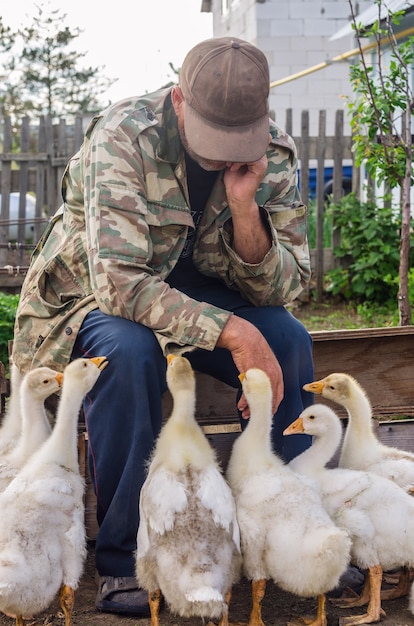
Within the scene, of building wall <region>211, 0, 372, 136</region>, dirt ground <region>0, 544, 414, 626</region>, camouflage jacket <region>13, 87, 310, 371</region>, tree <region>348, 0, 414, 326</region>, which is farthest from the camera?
A: building wall <region>211, 0, 372, 136</region>

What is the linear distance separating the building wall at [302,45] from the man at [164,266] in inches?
709

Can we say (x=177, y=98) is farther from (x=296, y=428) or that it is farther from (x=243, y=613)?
(x=243, y=613)

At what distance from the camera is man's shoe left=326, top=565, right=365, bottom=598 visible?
11.9ft

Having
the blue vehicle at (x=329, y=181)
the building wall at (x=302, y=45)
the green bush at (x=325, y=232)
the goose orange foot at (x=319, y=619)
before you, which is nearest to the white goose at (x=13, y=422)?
the goose orange foot at (x=319, y=619)

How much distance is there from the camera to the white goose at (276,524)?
10.1 feet

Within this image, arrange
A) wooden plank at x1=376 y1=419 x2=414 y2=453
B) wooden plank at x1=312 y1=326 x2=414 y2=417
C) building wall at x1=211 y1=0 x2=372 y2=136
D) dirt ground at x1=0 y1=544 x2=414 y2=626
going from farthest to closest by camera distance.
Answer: building wall at x1=211 y1=0 x2=372 y2=136 → wooden plank at x1=312 y1=326 x2=414 y2=417 → wooden plank at x1=376 y1=419 x2=414 y2=453 → dirt ground at x1=0 y1=544 x2=414 y2=626

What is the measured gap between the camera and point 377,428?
427 centimetres

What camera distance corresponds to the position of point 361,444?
3.81 m

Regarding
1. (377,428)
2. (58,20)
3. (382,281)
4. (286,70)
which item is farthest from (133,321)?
(286,70)

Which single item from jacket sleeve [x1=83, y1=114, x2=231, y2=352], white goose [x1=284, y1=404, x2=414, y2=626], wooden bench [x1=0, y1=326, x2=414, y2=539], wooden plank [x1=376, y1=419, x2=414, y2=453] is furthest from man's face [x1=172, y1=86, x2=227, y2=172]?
wooden plank [x1=376, y1=419, x2=414, y2=453]

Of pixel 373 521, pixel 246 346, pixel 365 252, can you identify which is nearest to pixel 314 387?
pixel 246 346

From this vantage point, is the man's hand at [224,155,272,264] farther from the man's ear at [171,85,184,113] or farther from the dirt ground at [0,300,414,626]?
the dirt ground at [0,300,414,626]

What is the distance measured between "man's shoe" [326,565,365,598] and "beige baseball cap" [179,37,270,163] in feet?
5.79

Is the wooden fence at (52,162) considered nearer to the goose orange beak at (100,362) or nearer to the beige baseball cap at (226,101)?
the beige baseball cap at (226,101)
